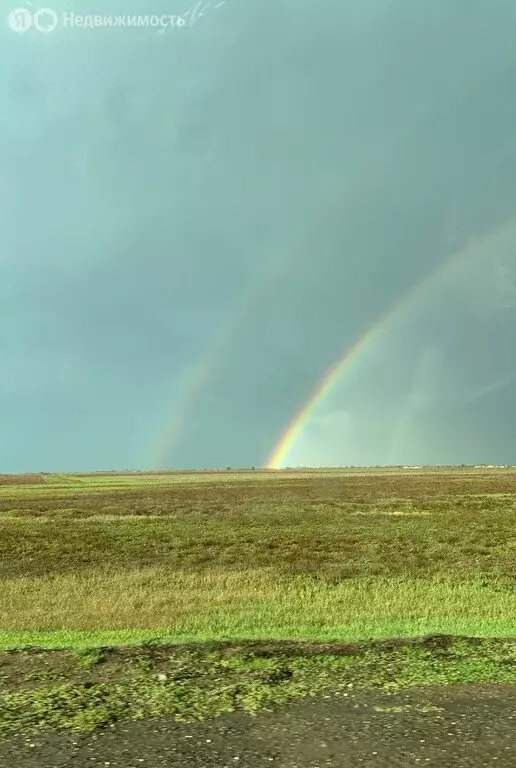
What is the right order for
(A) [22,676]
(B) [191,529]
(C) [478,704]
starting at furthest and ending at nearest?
(B) [191,529], (A) [22,676], (C) [478,704]

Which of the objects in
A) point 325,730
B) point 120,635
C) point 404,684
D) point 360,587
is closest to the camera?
point 325,730

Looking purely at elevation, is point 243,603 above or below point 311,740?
below

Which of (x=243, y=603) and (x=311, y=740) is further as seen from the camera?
(x=243, y=603)

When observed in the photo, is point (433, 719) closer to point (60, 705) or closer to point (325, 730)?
point (325, 730)

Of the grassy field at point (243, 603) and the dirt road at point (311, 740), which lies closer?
the dirt road at point (311, 740)

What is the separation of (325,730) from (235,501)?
203ft

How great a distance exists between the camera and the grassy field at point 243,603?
820 cm

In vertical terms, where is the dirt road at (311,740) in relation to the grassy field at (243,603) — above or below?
above

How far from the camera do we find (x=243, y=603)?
17141mm

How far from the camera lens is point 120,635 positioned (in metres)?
12.1

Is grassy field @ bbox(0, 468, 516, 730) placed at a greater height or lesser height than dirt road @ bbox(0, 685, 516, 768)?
lesser

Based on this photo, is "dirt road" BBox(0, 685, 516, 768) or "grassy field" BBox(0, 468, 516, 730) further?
"grassy field" BBox(0, 468, 516, 730)

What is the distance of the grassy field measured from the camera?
8.20m

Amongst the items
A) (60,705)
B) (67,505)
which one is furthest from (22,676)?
(67,505)
